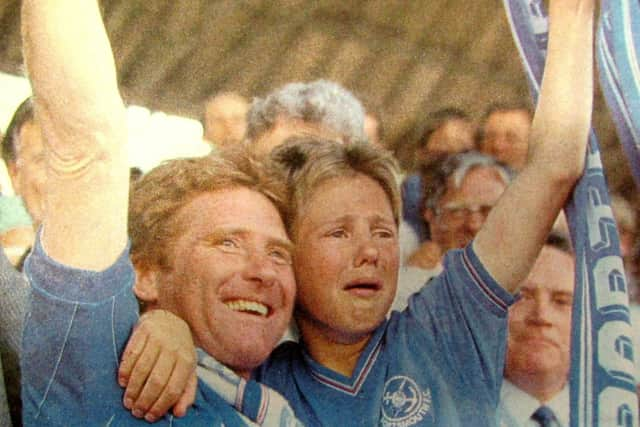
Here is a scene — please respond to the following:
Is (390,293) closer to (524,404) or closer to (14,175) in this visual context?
(524,404)

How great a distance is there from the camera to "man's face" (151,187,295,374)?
2.09 m

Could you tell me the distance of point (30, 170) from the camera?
216 cm

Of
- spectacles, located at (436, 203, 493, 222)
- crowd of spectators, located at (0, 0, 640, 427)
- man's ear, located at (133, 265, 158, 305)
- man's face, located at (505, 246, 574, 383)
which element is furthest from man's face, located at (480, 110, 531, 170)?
man's ear, located at (133, 265, 158, 305)

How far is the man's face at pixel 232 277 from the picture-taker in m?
2.09

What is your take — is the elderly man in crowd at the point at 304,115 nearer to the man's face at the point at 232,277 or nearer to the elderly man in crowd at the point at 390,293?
the elderly man in crowd at the point at 390,293

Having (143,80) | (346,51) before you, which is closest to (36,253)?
(143,80)

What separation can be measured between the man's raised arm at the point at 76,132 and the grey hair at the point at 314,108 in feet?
1.22

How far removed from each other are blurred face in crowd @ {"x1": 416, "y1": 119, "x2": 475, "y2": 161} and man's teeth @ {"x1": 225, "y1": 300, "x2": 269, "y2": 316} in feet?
1.90

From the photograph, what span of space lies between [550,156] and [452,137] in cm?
23

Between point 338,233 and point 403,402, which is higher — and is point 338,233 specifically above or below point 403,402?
above

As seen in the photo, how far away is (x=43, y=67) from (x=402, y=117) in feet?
2.76

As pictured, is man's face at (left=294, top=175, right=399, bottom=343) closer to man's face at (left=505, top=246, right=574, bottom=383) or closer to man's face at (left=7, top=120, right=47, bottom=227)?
man's face at (left=505, top=246, right=574, bottom=383)

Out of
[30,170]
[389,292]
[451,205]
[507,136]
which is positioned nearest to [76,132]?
Result: [30,170]

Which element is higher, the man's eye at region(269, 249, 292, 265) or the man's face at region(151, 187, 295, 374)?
the man's eye at region(269, 249, 292, 265)
